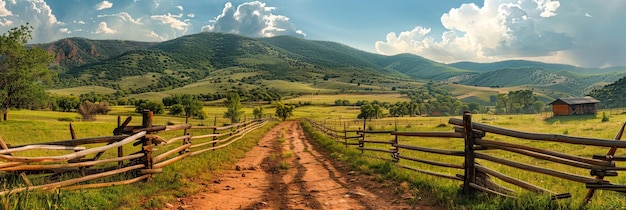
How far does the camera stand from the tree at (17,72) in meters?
37.7

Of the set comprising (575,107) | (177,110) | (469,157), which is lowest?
(177,110)

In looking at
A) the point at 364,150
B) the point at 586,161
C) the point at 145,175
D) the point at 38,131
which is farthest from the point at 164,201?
the point at 38,131

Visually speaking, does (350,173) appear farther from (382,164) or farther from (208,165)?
(208,165)

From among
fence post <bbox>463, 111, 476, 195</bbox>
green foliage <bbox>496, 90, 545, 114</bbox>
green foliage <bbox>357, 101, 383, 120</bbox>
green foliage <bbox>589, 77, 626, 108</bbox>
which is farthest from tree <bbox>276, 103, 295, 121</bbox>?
green foliage <bbox>589, 77, 626, 108</bbox>

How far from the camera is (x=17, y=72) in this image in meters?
38.1

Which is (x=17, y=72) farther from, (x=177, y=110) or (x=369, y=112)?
(x=369, y=112)

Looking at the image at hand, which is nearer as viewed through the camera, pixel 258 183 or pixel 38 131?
pixel 258 183

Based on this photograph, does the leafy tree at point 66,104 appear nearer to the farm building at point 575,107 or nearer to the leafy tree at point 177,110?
the leafy tree at point 177,110

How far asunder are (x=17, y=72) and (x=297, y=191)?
1754 inches

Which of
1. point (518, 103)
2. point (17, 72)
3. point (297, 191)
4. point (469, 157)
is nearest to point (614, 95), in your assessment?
point (518, 103)

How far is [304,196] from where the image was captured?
7297mm

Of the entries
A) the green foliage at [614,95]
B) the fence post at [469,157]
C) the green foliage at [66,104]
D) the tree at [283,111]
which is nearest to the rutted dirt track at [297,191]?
the fence post at [469,157]

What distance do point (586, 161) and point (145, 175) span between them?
8.36 meters

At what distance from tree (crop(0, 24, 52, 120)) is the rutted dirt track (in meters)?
40.4
